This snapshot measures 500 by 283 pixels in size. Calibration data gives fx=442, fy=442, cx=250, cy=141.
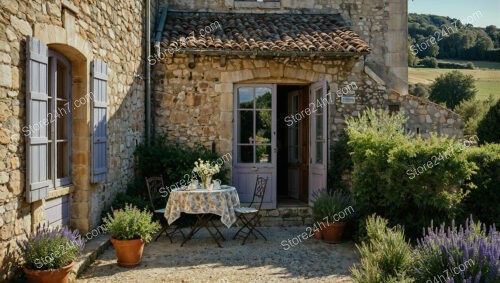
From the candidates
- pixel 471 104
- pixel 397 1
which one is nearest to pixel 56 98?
pixel 397 1

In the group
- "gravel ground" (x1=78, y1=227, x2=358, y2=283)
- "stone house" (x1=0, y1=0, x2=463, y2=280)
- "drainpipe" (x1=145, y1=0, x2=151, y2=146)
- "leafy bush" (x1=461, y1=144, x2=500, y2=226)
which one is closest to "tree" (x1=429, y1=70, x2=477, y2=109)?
"stone house" (x1=0, y1=0, x2=463, y2=280)

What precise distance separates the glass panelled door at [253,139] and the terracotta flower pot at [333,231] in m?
1.76

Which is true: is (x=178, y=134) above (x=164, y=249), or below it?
above

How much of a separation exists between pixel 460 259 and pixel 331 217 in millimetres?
3334

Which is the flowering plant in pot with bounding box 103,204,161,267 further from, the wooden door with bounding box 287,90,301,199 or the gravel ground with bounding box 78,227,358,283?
the wooden door with bounding box 287,90,301,199

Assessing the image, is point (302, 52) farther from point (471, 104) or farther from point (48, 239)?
point (471, 104)

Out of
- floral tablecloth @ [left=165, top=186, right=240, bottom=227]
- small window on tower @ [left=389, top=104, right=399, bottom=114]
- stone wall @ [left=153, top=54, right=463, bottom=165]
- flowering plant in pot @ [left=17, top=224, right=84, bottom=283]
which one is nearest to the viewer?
flowering plant in pot @ [left=17, top=224, right=84, bottom=283]

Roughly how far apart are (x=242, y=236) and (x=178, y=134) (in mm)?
2314

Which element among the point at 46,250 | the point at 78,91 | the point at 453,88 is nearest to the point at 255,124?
the point at 78,91

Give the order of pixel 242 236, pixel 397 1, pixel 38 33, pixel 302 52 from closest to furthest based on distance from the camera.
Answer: pixel 38 33 → pixel 242 236 → pixel 302 52 → pixel 397 1

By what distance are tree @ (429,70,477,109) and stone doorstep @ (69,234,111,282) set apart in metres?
29.9

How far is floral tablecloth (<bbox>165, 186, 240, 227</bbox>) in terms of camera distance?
589cm

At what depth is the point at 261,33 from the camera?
27.1 ft

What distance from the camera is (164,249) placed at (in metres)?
5.95
